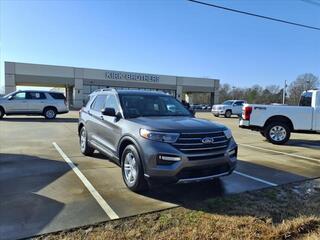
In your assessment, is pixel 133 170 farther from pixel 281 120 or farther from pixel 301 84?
pixel 301 84

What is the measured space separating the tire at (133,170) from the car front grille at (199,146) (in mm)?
721

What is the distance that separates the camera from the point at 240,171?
6945 mm

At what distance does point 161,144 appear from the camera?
Result: 4758 millimetres

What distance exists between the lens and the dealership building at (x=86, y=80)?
140ft

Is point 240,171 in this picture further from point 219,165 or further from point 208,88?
point 208,88

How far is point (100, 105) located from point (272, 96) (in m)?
77.5

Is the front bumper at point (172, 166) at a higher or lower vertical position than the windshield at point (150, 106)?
lower

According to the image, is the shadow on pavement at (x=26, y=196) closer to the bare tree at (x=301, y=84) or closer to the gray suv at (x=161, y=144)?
the gray suv at (x=161, y=144)

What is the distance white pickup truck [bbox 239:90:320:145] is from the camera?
1143 centimetres

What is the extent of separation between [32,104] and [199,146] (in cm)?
1891

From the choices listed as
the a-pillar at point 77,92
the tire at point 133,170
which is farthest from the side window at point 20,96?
the a-pillar at point 77,92

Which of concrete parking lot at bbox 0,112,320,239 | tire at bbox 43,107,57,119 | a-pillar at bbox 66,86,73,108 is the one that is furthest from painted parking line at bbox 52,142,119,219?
a-pillar at bbox 66,86,73,108

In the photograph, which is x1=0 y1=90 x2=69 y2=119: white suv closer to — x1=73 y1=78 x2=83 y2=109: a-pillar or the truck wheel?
the truck wheel

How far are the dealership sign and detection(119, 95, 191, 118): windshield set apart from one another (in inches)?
1737
